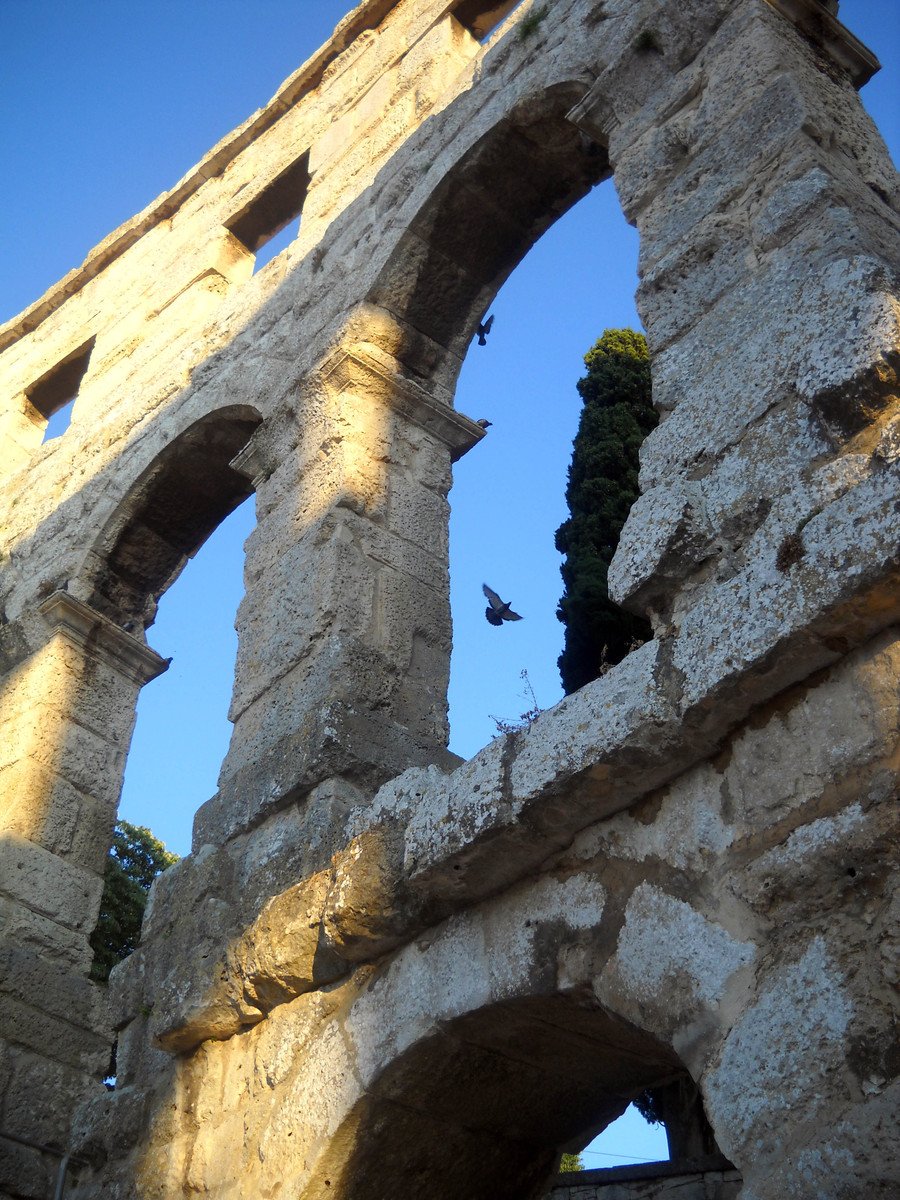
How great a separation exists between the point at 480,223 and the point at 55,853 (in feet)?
10.6

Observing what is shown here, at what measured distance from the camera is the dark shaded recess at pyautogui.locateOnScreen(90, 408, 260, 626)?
5.96m

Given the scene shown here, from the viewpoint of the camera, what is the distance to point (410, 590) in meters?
4.30

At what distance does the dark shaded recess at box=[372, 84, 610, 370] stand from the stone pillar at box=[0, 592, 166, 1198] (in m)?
2.21

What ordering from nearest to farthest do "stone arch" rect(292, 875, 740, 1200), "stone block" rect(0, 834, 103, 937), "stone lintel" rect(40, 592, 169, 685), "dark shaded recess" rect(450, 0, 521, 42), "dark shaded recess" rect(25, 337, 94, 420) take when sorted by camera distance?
"stone arch" rect(292, 875, 740, 1200)
"stone block" rect(0, 834, 103, 937)
"stone lintel" rect(40, 592, 169, 685)
"dark shaded recess" rect(450, 0, 521, 42)
"dark shaded recess" rect(25, 337, 94, 420)

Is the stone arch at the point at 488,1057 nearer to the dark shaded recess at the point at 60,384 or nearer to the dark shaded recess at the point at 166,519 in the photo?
the dark shaded recess at the point at 166,519

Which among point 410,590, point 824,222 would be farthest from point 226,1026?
point 824,222

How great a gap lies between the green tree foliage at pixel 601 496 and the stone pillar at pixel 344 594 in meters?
2.69

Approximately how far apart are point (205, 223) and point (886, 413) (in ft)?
19.4

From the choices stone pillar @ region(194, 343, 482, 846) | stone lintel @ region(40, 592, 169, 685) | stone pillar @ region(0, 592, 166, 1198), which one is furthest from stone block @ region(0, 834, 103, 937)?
stone pillar @ region(194, 343, 482, 846)

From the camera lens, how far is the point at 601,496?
845cm

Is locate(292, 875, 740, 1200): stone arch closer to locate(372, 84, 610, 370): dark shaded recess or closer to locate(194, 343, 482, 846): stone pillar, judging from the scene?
locate(194, 343, 482, 846): stone pillar

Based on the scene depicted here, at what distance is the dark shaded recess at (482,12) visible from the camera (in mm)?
6293

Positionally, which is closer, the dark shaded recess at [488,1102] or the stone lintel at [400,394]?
the dark shaded recess at [488,1102]

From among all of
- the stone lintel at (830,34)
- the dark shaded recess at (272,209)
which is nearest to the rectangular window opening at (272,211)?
the dark shaded recess at (272,209)
